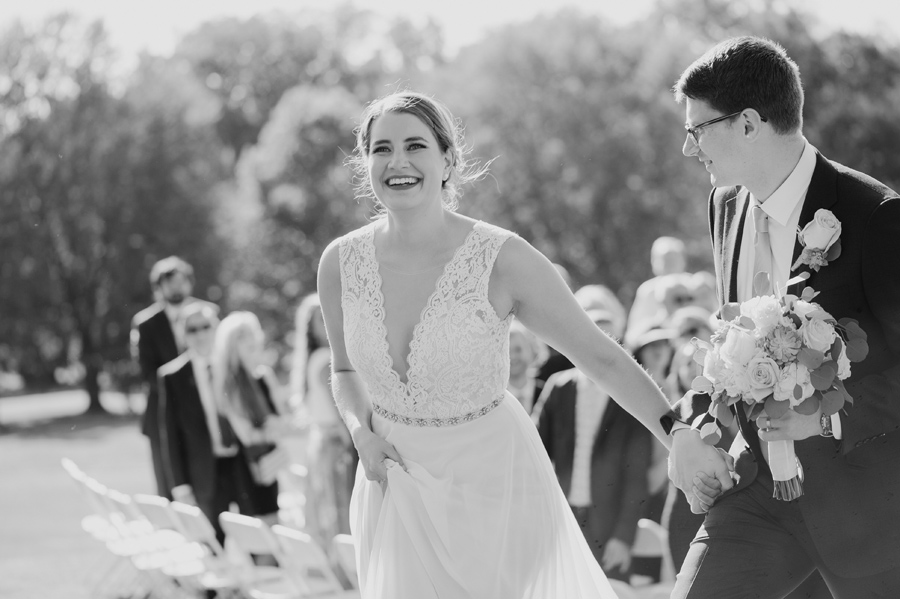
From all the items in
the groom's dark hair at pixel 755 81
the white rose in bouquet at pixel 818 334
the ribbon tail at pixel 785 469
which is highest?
the groom's dark hair at pixel 755 81

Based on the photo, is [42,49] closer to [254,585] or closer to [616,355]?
[254,585]

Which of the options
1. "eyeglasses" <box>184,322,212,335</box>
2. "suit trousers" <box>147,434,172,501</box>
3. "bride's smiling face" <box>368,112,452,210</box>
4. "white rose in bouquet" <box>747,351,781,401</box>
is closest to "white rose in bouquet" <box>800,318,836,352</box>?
"white rose in bouquet" <box>747,351,781,401</box>

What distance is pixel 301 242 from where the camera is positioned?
1428 inches

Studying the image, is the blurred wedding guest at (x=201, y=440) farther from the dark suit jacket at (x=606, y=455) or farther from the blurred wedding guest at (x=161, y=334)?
the dark suit jacket at (x=606, y=455)

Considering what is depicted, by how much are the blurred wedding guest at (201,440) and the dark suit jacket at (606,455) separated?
288 cm

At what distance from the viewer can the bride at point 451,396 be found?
3408 millimetres

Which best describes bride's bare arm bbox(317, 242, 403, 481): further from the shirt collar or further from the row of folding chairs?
the row of folding chairs

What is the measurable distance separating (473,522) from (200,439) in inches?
209

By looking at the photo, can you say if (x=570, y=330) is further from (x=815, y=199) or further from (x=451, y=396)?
(x=815, y=199)

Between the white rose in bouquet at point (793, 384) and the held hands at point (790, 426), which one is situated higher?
the white rose in bouquet at point (793, 384)

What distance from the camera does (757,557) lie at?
3.04 m

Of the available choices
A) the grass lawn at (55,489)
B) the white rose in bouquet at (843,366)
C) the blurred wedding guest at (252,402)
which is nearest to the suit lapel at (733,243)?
the white rose in bouquet at (843,366)

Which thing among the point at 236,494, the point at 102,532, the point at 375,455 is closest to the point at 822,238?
the point at 375,455

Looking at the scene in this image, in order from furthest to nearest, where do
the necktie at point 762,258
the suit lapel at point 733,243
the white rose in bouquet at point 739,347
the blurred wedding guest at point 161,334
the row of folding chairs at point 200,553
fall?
the blurred wedding guest at point 161,334 → the row of folding chairs at point 200,553 → the suit lapel at point 733,243 → the necktie at point 762,258 → the white rose in bouquet at point 739,347
